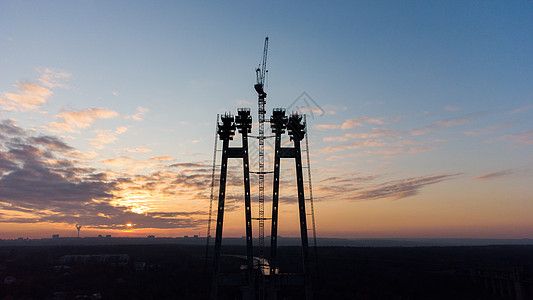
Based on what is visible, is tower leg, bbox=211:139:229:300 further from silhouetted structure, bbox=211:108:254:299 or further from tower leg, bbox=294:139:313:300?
tower leg, bbox=294:139:313:300

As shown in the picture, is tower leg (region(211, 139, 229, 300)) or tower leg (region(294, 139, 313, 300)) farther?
tower leg (region(294, 139, 313, 300))

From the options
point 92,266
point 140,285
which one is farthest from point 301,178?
point 92,266

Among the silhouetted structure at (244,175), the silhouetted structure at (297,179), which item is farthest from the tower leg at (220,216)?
the silhouetted structure at (297,179)

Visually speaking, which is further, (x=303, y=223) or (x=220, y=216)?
(x=220, y=216)

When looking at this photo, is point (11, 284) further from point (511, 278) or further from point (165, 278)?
point (511, 278)

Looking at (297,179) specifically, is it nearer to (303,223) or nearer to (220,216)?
(303,223)

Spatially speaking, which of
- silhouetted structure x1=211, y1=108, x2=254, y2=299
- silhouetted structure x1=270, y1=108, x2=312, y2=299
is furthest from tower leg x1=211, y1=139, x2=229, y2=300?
silhouetted structure x1=270, y1=108, x2=312, y2=299

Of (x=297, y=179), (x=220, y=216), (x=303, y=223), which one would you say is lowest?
(x=303, y=223)

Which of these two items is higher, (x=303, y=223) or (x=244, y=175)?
(x=244, y=175)

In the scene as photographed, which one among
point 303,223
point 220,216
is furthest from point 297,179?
Result: point 220,216

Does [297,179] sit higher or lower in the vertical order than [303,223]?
higher

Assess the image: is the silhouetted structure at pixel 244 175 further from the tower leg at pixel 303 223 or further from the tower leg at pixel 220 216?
the tower leg at pixel 303 223

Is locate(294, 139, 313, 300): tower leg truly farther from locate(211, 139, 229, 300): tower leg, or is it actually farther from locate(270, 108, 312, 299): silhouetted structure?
locate(211, 139, 229, 300): tower leg
